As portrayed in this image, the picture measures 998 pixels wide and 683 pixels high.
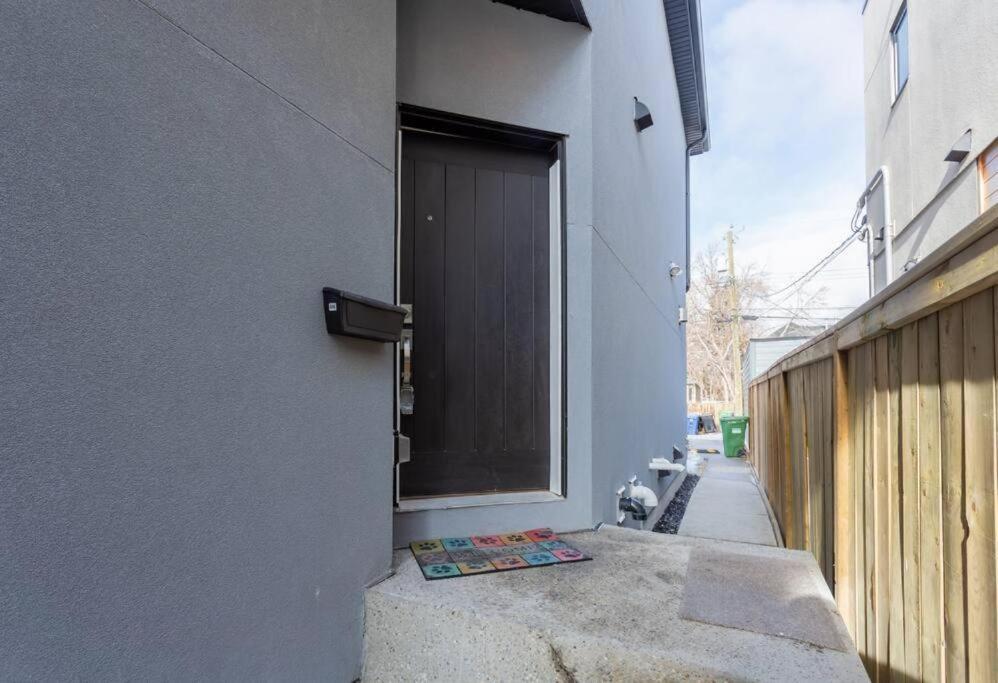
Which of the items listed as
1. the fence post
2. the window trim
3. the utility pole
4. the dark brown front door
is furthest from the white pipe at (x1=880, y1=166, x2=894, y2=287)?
the utility pole

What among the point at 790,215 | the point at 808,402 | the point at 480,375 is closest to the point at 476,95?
the point at 480,375

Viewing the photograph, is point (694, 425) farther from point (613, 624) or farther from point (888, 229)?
point (613, 624)

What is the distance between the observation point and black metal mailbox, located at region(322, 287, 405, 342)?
183cm

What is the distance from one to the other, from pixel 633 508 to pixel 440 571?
1.81 meters

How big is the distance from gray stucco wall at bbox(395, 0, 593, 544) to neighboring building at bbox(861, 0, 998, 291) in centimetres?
343

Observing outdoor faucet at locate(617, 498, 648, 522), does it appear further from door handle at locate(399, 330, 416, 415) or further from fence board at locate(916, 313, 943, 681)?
fence board at locate(916, 313, 943, 681)

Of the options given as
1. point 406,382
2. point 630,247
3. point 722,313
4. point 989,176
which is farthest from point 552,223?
point 722,313

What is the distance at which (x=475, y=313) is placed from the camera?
2848mm

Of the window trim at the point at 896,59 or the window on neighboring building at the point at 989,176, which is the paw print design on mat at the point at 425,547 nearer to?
the window on neighboring building at the point at 989,176

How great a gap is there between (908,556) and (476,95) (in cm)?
245

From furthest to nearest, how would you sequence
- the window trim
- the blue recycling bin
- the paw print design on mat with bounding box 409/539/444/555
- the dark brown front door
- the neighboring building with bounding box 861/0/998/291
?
the blue recycling bin, the window trim, the neighboring building with bounding box 861/0/998/291, the dark brown front door, the paw print design on mat with bounding box 409/539/444/555

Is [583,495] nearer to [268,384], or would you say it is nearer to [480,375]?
[480,375]

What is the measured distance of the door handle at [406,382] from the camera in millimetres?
2629

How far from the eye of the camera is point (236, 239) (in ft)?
4.92
